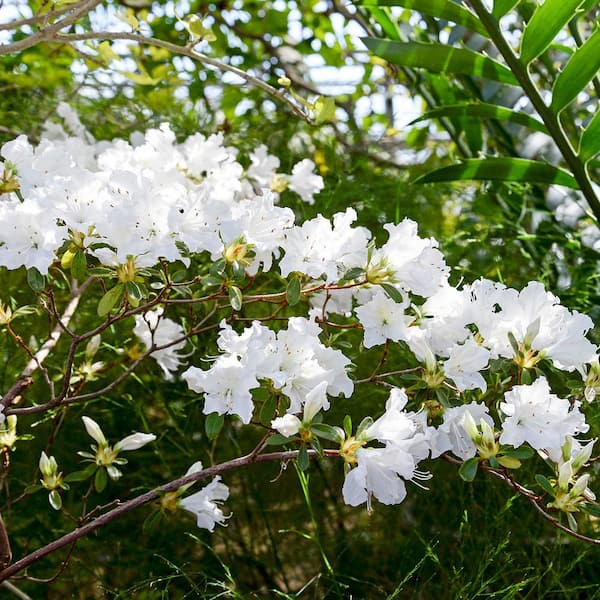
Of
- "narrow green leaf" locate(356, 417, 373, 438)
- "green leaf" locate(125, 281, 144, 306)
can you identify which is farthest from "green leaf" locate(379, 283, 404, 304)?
"green leaf" locate(125, 281, 144, 306)

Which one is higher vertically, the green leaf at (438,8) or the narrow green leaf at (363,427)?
the green leaf at (438,8)

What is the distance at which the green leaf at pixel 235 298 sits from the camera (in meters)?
0.74

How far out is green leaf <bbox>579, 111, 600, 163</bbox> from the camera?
1000 millimetres

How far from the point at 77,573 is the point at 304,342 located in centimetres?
71

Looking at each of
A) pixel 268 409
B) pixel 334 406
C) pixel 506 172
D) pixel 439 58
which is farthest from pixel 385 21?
pixel 268 409

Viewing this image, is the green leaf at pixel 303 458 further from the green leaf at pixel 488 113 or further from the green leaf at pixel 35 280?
the green leaf at pixel 488 113

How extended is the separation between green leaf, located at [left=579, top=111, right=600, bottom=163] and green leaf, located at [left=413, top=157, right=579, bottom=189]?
3 centimetres

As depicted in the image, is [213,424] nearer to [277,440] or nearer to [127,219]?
[277,440]

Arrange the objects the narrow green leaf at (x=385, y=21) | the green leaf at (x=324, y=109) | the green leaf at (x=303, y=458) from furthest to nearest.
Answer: the narrow green leaf at (x=385, y=21) < the green leaf at (x=324, y=109) < the green leaf at (x=303, y=458)

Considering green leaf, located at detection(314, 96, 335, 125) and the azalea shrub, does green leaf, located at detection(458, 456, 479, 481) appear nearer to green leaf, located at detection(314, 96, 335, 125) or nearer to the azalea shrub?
the azalea shrub

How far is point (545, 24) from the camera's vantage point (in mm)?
962

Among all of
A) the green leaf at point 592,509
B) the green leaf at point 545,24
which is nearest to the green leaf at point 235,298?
the green leaf at point 592,509

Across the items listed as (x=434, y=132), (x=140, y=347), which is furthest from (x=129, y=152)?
(x=434, y=132)

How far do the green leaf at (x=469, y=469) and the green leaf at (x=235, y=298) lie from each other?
9.4 inches
